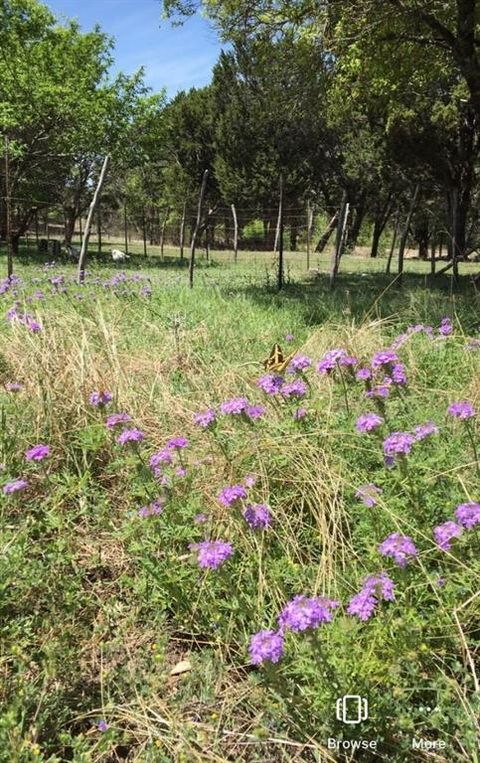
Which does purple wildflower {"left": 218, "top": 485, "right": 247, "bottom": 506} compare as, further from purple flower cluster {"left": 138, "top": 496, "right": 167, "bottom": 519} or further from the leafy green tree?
the leafy green tree

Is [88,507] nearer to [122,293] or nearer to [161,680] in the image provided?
[161,680]

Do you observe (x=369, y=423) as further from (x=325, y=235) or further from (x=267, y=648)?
(x=325, y=235)

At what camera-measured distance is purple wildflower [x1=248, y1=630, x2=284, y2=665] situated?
1.33 metres

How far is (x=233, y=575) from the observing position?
201 centimetres

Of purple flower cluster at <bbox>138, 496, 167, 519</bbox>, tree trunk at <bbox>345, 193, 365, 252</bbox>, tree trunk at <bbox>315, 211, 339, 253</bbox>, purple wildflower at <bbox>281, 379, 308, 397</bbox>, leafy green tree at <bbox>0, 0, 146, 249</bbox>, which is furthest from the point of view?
tree trunk at <bbox>345, 193, 365, 252</bbox>

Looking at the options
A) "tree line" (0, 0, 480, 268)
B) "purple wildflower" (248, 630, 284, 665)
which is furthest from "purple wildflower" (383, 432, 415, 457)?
"tree line" (0, 0, 480, 268)

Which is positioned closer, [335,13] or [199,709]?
[199,709]

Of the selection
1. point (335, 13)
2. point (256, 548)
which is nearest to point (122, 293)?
point (256, 548)

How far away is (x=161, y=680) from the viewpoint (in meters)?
1.79

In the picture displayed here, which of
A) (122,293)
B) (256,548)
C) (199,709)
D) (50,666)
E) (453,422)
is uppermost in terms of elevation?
(122,293)

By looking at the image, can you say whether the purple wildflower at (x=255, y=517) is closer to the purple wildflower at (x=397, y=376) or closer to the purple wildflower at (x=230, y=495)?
the purple wildflower at (x=230, y=495)

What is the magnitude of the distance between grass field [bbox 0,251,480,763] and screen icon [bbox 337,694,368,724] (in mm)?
22

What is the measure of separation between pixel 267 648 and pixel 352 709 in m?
0.33

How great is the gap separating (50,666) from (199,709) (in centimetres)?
44
